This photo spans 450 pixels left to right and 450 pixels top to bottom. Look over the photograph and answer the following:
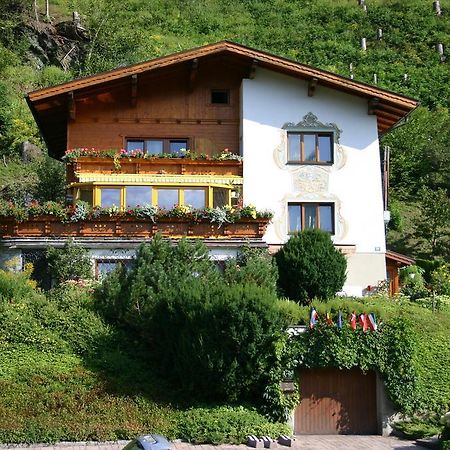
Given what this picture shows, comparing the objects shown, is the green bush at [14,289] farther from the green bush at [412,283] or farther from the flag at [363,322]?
the green bush at [412,283]

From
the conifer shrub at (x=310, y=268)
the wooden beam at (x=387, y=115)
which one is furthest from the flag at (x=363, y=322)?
the wooden beam at (x=387, y=115)

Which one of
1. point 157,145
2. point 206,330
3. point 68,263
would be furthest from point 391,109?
point 206,330

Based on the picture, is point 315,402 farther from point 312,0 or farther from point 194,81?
point 312,0

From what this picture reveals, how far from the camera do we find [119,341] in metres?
19.0

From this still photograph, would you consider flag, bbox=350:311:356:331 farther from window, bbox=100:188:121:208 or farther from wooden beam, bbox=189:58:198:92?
wooden beam, bbox=189:58:198:92

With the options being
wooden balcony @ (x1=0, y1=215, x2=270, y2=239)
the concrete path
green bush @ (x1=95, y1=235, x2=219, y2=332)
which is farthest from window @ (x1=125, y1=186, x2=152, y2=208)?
the concrete path

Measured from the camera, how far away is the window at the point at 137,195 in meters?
25.8

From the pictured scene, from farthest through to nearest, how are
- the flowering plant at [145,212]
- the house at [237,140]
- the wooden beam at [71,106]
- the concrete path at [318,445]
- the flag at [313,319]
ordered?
the wooden beam at [71,106] < the house at [237,140] < the flowering plant at [145,212] < the flag at [313,319] < the concrete path at [318,445]

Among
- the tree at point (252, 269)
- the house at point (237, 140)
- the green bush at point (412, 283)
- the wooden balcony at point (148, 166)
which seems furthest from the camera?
the house at point (237, 140)

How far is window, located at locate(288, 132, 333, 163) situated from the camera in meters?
27.5

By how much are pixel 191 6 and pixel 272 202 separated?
56359 millimetres

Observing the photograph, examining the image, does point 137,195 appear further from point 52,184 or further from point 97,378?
point 52,184

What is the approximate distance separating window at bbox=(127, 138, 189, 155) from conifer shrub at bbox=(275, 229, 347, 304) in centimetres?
634

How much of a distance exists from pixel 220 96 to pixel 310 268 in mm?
8497
